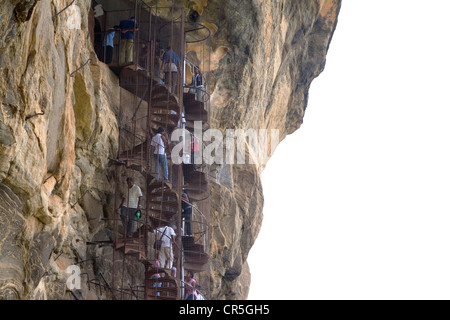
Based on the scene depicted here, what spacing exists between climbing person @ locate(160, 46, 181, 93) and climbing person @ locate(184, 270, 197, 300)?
4901 millimetres

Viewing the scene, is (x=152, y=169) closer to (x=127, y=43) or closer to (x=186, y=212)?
(x=186, y=212)

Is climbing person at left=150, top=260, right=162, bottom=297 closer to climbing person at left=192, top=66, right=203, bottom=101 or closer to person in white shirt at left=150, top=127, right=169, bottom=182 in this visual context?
person in white shirt at left=150, top=127, right=169, bottom=182

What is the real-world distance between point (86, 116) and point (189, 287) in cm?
558

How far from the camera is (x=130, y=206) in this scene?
63.4 feet

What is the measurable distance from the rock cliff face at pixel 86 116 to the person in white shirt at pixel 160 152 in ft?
3.12

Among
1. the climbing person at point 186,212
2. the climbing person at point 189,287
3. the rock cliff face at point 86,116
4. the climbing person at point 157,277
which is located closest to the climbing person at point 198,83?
the rock cliff face at point 86,116

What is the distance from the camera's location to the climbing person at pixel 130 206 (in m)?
19.2

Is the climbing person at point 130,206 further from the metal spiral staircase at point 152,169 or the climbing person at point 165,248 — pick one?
the climbing person at point 165,248

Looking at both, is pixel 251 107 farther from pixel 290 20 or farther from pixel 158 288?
pixel 158 288

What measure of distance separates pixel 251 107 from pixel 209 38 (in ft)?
9.51

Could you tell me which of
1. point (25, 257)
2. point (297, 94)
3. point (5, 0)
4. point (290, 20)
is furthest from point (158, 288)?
point (297, 94)

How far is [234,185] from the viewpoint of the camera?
1042 inches

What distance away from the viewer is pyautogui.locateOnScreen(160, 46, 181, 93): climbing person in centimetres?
2110

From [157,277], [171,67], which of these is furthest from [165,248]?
[171,67]
